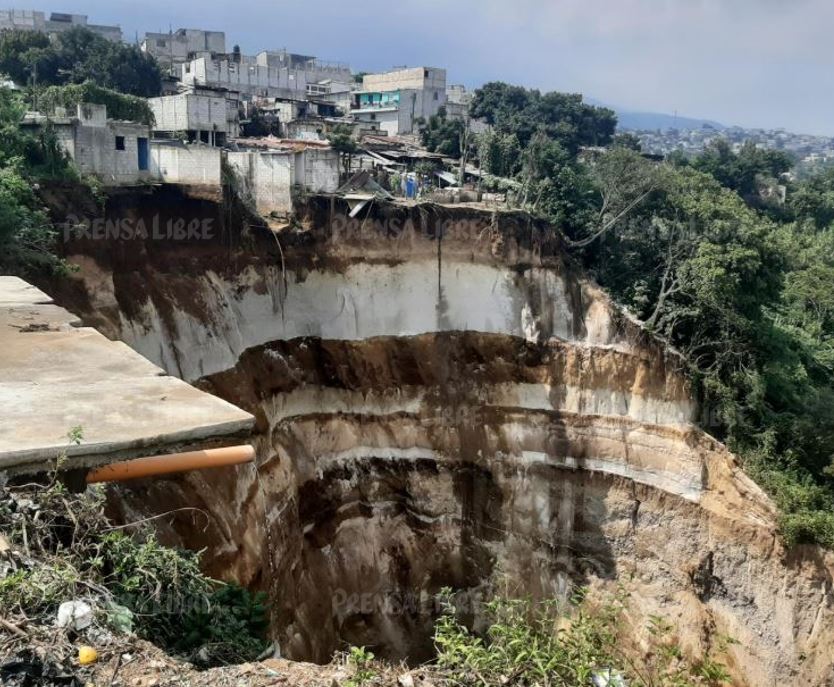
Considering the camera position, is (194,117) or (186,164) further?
(194,117)

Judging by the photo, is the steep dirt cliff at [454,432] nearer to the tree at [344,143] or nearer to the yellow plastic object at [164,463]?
the tree at [344,143]

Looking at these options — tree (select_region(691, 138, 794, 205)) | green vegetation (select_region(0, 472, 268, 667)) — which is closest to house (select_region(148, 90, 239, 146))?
green vegetation (select_region(0, 472, 268, 667))

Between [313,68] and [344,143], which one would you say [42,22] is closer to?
[313,68]

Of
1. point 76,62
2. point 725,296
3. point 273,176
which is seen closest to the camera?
point 725,296

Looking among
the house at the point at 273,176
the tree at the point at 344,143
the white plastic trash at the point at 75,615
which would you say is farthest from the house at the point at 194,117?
the white plastic trash at the point at 75,615

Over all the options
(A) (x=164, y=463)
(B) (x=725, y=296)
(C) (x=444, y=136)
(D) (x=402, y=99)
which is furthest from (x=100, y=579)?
(D) (x=402, y=99)

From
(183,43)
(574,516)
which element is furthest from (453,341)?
(183,43)
